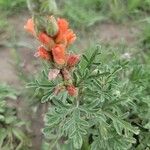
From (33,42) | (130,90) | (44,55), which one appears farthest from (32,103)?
(44,55)

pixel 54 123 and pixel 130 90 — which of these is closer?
pixel 54 123

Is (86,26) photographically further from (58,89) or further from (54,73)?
(54,73)

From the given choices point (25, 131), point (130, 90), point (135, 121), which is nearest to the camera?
point (130, 90)

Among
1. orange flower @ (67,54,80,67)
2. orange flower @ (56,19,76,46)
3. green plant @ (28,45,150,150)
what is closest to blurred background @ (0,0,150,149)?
green plant @ (28,45,150,150)

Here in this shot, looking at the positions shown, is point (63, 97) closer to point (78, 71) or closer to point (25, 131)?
point (78, 71)

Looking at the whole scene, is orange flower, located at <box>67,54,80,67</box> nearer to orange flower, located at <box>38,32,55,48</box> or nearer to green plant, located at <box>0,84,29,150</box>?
orange flower, located at <box>38,32,55,48</box>

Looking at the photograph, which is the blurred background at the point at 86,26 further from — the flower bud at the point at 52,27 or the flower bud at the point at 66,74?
the flower bud at the point at 52,27
